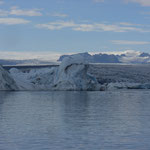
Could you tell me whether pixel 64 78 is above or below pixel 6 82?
above

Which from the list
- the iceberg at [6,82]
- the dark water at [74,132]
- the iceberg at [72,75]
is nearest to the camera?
the dark water at [74,132]

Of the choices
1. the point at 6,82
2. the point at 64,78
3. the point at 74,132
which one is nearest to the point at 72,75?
the point at 64,78

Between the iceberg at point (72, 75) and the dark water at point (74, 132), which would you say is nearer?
A: the dark water at point (74, 132)

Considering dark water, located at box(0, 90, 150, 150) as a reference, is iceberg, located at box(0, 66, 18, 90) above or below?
above

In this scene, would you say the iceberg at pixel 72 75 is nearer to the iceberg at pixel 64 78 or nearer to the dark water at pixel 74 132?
the iceberg at pixel 64 78

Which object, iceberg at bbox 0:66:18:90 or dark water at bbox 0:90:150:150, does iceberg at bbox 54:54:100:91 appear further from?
dark water at bbox 0:90:150:150

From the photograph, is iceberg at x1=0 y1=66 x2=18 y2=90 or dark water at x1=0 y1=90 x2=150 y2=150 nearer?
dark water at x1=0 y1=90 x2=150 y2=150

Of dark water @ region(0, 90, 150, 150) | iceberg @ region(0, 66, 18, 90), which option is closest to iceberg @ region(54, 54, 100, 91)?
iceberg @ region(0, 66, 18, 90)

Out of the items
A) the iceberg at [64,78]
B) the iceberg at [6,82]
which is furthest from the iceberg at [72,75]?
the iceberg at [6,82]

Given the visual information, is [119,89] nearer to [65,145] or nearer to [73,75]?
[73,75]

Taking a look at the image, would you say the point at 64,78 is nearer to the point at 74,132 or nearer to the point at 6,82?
the point at 6,82

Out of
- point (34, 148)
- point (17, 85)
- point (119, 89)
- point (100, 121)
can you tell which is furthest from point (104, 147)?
point (119, 89)

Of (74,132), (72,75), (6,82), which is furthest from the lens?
(72,75)

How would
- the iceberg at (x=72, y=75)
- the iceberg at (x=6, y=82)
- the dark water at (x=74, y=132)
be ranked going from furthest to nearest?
1. the iceberg at (x=72, y=75)
2. the iceberg at (x=6, y=82)
3. the dark water at (x=74, y=132)
